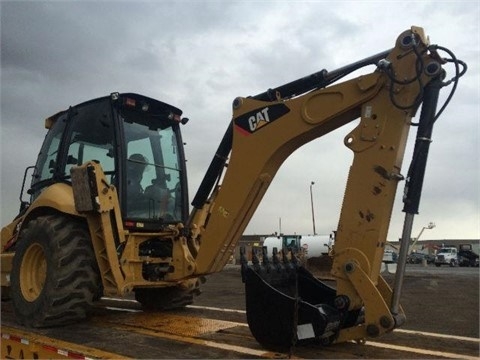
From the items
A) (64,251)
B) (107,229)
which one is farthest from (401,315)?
(64,251)

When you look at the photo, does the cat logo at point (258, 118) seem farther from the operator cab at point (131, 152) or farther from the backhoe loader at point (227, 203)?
the operator cab at point (131, 152)

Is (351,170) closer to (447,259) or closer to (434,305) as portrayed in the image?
(434,305)

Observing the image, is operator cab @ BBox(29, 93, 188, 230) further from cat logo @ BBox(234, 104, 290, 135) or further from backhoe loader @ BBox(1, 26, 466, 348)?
cat logo @ BBox(234, 104, 290, 135)

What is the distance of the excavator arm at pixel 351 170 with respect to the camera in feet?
12.9

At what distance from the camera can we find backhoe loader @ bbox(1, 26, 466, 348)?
13.2ft

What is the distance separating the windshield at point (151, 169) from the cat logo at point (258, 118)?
1766 mm

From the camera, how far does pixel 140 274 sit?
5.66 metres

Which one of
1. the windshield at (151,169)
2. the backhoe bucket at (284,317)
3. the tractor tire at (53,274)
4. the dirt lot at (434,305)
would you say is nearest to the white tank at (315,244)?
the dirt lot at (434,305)

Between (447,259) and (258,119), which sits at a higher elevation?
(258,119)

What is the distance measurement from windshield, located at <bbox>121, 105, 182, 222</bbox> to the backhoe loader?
0.02m

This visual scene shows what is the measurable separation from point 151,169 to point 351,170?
117 inches

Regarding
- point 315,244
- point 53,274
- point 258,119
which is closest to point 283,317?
point 258,119

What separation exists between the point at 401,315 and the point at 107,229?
3234 millimetres

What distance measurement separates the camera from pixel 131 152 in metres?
5.99
